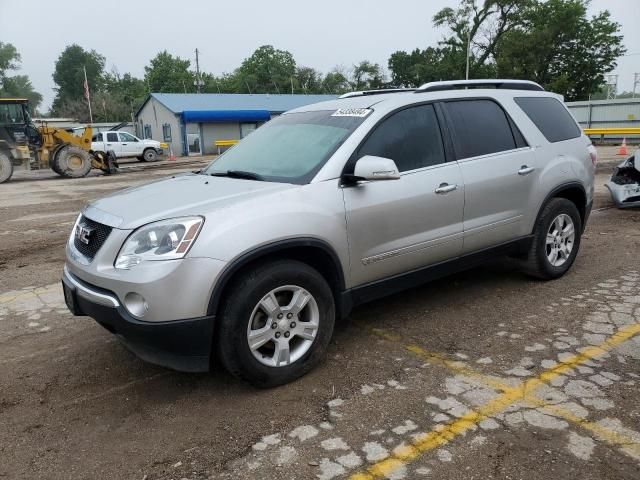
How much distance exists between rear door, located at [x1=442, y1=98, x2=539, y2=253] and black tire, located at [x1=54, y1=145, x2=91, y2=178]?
64.7ft

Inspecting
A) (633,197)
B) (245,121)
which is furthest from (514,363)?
(245,121)

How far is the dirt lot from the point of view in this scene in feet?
8.54

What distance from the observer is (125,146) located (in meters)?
29.3

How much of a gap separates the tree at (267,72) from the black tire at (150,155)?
1938 inches

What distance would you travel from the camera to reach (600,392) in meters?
3.14

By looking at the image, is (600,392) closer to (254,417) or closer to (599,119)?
(254,417)

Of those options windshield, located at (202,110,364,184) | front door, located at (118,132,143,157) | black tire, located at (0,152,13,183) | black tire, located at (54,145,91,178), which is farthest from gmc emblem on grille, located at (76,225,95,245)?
front door, located at (118,132,143,157)

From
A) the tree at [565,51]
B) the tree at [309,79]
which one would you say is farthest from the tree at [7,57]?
the tree at [565,51]

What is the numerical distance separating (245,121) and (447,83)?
1407 inches

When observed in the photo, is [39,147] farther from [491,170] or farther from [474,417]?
[474,417]

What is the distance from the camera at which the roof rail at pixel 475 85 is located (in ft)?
14.1

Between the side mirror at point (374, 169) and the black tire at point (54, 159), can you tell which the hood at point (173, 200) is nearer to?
the side mirror at point (374, 169)

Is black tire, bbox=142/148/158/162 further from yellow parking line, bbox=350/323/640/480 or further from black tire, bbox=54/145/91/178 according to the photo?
yellow parking line, bbox=350/323/640/480

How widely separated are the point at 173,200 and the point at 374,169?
4.18ft
